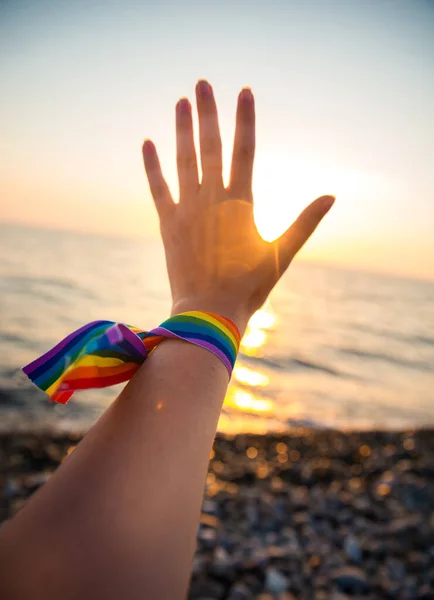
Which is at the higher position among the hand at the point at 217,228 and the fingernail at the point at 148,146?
the fingernail at the point at 148,146

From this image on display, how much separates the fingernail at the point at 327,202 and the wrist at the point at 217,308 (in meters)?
0.46

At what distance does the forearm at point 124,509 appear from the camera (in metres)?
0.56

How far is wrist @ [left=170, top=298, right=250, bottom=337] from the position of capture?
3.67 ft

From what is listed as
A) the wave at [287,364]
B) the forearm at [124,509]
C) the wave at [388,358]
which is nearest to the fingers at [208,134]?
the forearm at [124,509]

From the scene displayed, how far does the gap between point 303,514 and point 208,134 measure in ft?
10.2

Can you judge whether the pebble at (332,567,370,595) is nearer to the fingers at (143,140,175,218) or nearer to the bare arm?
Result: the bare arm

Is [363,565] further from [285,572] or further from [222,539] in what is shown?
[222,539]

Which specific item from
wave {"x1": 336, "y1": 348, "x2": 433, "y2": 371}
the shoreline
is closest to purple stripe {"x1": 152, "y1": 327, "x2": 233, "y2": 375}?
the shoreline

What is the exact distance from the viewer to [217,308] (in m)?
1.12

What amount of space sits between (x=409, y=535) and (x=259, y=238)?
2937 mm

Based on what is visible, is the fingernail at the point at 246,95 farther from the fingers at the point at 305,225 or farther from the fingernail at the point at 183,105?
the fingers at the point at 305,225

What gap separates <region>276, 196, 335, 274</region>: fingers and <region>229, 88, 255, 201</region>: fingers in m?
0.19

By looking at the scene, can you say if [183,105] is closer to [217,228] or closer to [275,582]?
[217,228]

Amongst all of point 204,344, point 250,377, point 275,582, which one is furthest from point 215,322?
point 250,377
